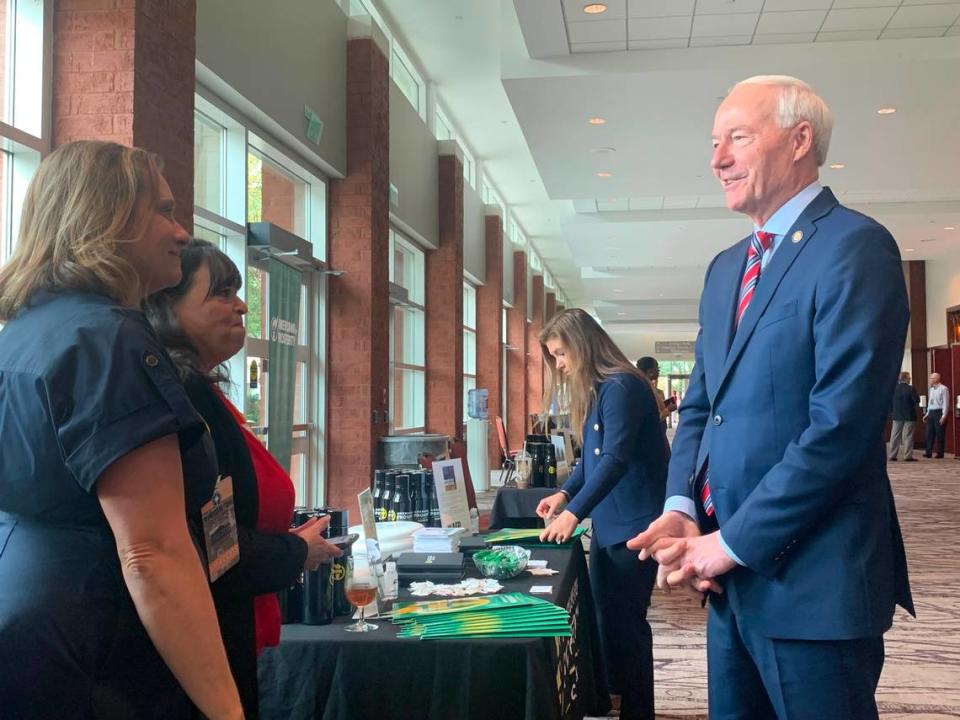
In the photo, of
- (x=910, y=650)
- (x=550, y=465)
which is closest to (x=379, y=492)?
(x=550, y=465)

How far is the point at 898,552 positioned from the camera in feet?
4.50

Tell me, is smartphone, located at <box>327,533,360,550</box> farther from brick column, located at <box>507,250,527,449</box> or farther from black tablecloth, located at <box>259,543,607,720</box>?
brick column, located at <box>507,250,527,449</box>

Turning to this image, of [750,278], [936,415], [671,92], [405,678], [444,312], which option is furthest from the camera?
[936,415]

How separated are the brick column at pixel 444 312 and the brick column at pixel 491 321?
3.36 meters

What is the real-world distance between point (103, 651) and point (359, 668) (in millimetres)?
802

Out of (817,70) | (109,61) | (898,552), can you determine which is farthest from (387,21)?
(898,552)

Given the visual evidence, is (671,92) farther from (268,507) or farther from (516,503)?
(268,507)

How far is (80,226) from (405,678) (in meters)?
1.11

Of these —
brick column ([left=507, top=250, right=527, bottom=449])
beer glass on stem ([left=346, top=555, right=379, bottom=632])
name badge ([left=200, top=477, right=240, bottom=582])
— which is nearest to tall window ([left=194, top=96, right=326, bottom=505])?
beer glass on stem ([left=346, top=555, right=379, bottom=632])

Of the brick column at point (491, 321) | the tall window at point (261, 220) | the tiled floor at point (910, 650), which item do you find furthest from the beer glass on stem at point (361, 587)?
the brick column at point (491, 321)

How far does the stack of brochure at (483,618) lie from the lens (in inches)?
71.6

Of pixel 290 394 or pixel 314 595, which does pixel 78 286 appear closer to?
pixel 314 595

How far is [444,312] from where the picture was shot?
10688 mm

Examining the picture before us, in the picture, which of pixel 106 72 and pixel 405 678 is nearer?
pixel 405 678
